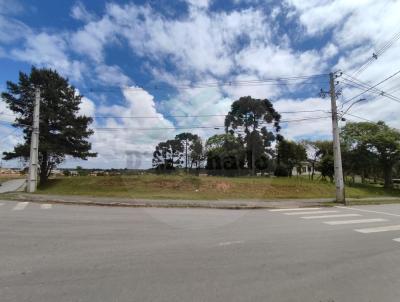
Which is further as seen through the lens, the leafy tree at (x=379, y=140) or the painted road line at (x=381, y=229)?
the leafy tree at (x=379, y=140)

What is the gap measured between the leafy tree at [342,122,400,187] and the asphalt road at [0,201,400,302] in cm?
3575

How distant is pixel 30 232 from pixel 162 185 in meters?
20.0

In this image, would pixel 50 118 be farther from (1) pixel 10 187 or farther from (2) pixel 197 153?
(2) pixel 197 153

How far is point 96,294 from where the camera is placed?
461cm

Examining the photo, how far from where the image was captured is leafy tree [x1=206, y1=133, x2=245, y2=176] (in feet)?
206

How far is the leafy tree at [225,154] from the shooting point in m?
62.8

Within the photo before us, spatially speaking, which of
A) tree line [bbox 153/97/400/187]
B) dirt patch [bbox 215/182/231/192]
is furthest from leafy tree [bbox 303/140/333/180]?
dirt patch [bbox 215/182/231/192]

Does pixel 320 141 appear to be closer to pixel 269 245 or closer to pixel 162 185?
pixel 162 185

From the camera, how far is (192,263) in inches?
247

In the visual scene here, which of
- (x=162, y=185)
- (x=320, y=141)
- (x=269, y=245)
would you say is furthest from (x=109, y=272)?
(x=320, y=141)

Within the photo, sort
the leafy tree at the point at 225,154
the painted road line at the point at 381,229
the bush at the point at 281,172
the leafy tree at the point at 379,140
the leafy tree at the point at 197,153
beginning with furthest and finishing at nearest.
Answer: the leafy tree at the point at 197,153 → the leafy tree at the point at 225,154 → the bush at the point at 281,172 → the leafy tree at the point at 379,140 → the painted road line at the point at 381,229

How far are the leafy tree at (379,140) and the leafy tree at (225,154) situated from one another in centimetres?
1863

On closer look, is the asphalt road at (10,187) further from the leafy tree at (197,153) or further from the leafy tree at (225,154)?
the leafy tree at (197,153)

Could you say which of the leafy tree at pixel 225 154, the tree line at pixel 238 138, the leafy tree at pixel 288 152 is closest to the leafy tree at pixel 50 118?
the tree line at pixel 238 138
